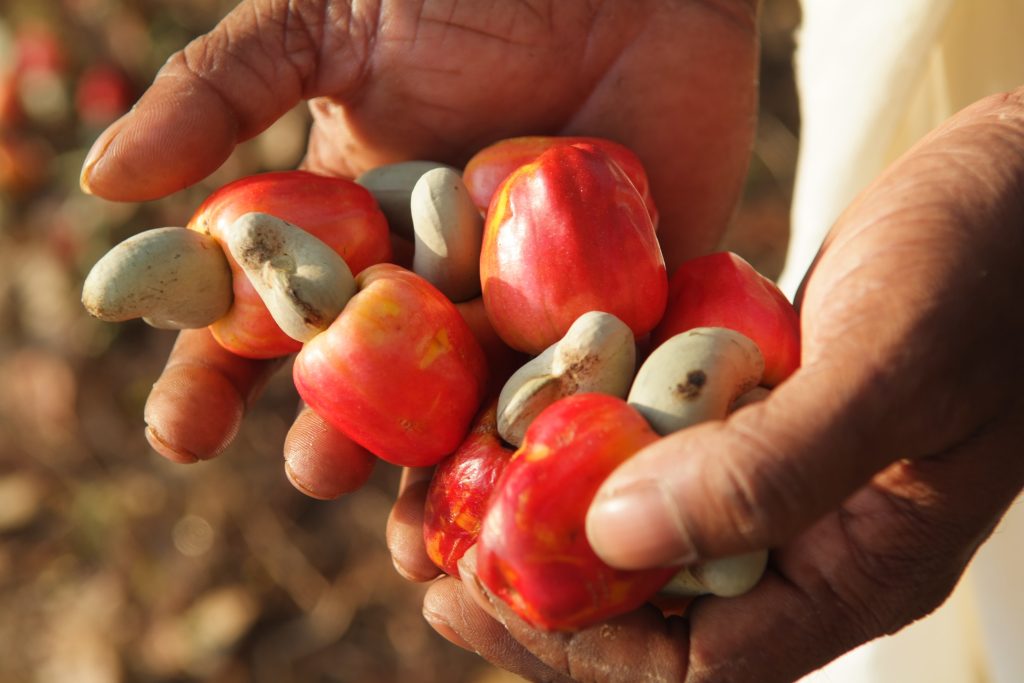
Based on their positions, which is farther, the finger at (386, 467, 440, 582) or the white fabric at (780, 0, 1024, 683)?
the white fabric at (780, 0, 1024, 683)

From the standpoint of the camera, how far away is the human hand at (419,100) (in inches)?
46.6

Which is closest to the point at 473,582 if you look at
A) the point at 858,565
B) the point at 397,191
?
the point at 858,565

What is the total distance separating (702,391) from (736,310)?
166mm

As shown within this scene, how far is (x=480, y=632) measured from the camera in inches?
37.5

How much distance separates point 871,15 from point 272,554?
1582mm

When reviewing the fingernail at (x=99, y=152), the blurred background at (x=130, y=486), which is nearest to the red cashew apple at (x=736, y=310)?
the fingernail at (x=99, y=152)

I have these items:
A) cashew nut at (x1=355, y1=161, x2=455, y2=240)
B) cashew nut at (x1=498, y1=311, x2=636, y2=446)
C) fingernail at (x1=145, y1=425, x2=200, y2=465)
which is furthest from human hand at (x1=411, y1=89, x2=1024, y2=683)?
cashew nut at (x1=355, y1=161, x2=455, y2=240)

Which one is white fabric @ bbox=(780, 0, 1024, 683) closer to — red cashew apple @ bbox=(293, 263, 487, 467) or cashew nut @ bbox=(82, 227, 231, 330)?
red cashew apple @ bbox=(293, 263, 487, 467)

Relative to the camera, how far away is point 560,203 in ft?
3.24

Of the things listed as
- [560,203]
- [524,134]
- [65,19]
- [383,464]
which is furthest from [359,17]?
[65,19]

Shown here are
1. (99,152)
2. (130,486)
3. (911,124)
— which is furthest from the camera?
(130,486)

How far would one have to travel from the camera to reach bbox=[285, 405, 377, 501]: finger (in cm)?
110

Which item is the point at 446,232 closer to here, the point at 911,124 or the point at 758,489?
the point at 758,489

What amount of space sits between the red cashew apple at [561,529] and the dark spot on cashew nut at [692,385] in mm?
43
